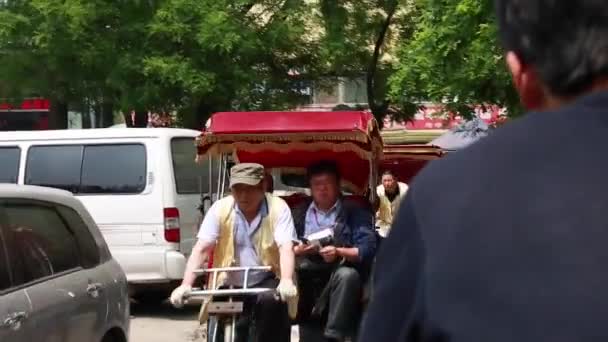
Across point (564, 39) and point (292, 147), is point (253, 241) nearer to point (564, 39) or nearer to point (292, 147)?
point (292, 147)

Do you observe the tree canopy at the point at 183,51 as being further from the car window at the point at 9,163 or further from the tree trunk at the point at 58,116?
the car window at the point at 9,163

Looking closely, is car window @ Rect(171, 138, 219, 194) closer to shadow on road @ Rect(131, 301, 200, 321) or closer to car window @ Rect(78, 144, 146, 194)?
car window @ Rect(78, 144, 146, 194)

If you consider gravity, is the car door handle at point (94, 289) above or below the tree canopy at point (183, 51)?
below

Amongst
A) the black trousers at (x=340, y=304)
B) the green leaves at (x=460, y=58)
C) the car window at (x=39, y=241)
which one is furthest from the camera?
the green leaves at (x=460, y=58)

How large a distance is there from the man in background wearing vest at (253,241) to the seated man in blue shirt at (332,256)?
0.53 metres

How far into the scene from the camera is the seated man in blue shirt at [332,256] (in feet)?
24.2

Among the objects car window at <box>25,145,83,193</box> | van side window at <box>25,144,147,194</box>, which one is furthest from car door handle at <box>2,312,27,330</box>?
car window at <box>25,145,83,193</box>

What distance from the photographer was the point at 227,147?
9312 millimetres

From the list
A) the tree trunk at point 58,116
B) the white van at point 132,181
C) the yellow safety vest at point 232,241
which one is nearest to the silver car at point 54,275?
the yellow safety vest at point 232,241

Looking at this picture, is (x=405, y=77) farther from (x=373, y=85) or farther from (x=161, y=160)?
(x=373, y=85)

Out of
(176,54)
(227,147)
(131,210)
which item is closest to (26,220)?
(227,147)

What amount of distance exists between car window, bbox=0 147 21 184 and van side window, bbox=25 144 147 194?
139 millimetres

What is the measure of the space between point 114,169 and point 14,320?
6.95m

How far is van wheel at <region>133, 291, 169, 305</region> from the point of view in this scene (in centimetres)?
1310
